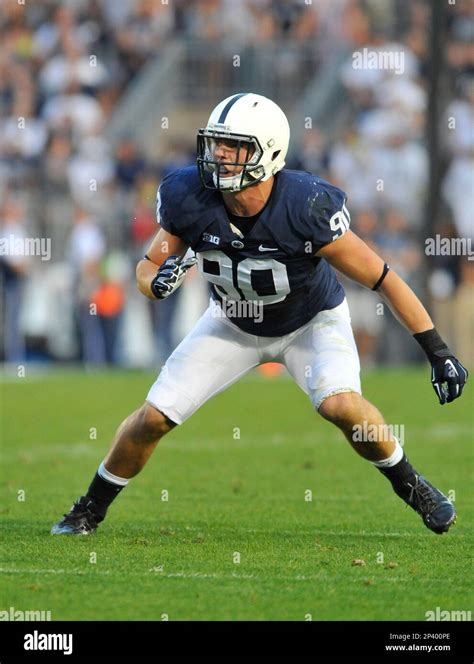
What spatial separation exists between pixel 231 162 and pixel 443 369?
132 centimetres

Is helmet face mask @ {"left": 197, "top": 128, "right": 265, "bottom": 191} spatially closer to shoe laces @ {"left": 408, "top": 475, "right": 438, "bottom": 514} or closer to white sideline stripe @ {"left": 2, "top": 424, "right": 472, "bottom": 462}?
shoe laces @ {"left": 408, "top": 475, "right": 438, "bottom": 514}

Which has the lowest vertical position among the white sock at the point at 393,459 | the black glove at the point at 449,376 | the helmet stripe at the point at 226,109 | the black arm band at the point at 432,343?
the white sock at the point at 393,459

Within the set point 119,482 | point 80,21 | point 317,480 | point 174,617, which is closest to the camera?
point 174,617

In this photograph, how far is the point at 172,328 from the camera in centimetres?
1631

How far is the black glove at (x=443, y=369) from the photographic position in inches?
238

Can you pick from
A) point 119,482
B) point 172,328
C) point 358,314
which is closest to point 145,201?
point 172,328

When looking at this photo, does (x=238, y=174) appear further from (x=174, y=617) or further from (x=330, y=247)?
(x=174, y=617)

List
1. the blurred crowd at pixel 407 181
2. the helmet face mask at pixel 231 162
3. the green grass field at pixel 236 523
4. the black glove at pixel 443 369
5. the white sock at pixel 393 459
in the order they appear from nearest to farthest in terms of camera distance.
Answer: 1. the green grass field at pixel 236 523
2. the helmet face mask at pixel 231 162
3. the black glove at pixel 443 369
4. the white sock at pixel 393 459
5. the blurred crowd at pixel 407 181

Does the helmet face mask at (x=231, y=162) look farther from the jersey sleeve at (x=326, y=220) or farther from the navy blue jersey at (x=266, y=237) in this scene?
the jersey sleeve at (x=326, y=220)

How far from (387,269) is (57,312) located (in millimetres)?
11201

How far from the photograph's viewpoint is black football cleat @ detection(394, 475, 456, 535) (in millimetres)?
6180

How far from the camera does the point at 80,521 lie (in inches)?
253

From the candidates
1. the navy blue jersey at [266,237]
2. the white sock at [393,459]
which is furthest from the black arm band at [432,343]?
the navy blue jersey at [266,237]
